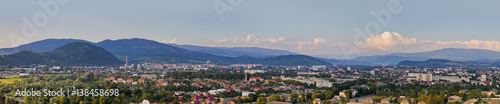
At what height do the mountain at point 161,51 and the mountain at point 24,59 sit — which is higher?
the mountain at point 161,51

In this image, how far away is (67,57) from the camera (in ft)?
253

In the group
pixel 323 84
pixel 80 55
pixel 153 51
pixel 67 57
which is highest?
pixel 153 51

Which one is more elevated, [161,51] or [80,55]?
[161,51]

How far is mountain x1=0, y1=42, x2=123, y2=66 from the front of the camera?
207 ft

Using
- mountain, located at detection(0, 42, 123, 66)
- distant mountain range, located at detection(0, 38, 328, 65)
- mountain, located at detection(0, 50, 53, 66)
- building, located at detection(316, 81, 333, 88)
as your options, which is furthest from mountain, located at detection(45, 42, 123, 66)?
building, located at detection(316, 81, 333, 88)

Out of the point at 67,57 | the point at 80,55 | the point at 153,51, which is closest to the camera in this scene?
the point at 67,57

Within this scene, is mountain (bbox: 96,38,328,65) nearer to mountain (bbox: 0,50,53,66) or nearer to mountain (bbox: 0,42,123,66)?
mountain (bbox: 0,42,123,66)

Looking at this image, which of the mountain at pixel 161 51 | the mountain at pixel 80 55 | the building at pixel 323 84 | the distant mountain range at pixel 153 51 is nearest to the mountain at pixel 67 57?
the mountain at pixel 80 55

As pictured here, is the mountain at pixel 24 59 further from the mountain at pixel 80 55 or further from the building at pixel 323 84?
the building at pixel 323 84

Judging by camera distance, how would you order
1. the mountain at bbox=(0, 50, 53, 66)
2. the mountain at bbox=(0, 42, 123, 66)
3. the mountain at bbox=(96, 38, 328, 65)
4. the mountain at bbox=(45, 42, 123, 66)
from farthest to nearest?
the mountain at bbox=(96, 38, 328, 65) → the mountain at bbox=(45, 42, 123, 66) → the mountain at bbox=(0, 42, 123, 66) → the mountain at bbox=(0, 50, 53, 66)

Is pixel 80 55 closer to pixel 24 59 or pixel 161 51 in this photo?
pixel 24 59

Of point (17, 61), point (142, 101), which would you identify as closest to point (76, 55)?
point (17, 61)

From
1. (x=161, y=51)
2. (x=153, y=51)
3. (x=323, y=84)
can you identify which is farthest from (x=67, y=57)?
(x=161, y=51)

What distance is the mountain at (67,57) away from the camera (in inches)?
2479
